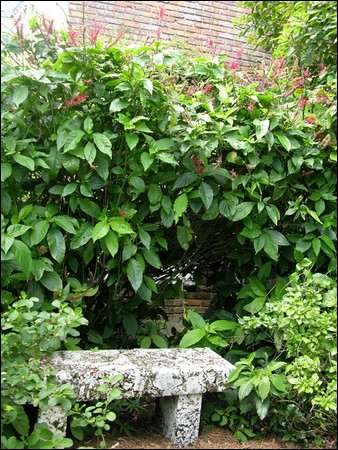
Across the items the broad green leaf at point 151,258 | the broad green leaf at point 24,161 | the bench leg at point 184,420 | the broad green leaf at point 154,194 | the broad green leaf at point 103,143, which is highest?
the broad green leaf at point 103,143

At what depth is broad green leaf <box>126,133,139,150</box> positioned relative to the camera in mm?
2797

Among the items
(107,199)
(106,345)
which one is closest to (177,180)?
(107,199)

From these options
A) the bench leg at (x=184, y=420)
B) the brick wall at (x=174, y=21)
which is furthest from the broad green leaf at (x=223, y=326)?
the brick wall at (x=174, y=21)

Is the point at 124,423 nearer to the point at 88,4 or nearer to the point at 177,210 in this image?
the point at 177,210

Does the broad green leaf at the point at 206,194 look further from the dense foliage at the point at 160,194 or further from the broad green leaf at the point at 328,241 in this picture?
the broad green leaf at the point at 328,241

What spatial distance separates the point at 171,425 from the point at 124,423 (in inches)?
11.2

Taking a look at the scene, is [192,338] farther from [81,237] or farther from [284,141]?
[284,141]

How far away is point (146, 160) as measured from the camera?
9.32 feet

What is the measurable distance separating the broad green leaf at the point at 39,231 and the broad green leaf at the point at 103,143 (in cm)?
49

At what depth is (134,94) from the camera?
2.83 m

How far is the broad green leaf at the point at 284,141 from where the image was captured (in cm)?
294

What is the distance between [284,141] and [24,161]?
141 centimetres

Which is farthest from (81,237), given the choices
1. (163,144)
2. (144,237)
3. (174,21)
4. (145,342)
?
(174,21)

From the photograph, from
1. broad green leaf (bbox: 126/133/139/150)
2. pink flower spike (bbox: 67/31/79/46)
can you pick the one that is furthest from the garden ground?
pink flower spike (bbox: 67/31/79/46)
